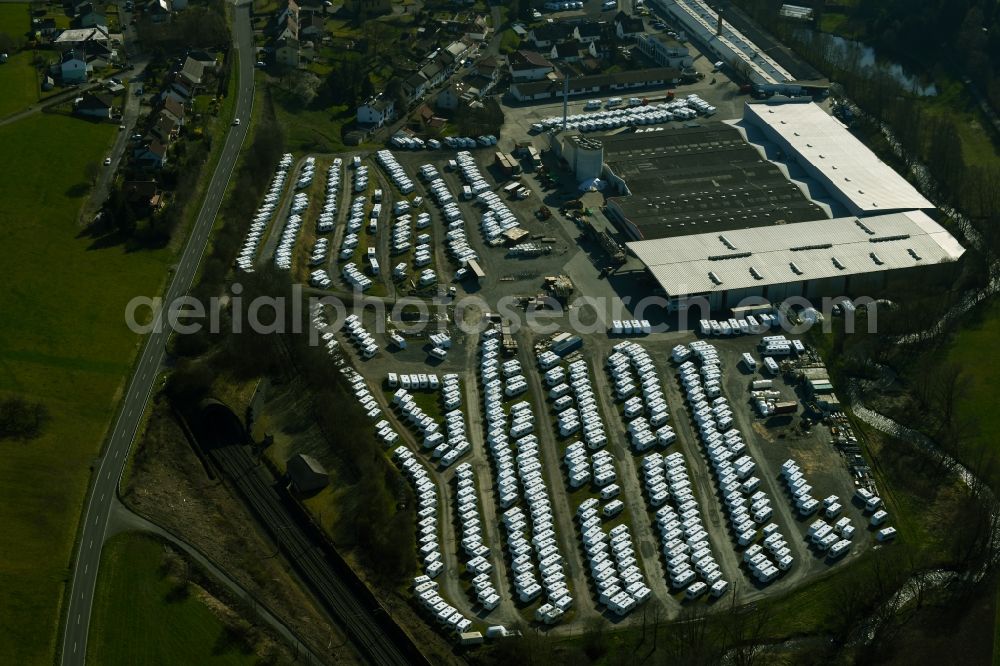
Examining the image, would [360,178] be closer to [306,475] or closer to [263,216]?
[263,216]

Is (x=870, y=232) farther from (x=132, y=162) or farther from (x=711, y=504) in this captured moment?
(x=132, y=162)

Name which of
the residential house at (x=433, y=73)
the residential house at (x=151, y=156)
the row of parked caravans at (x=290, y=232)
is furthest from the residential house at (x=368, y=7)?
the row of parked caravans at (x=290, y=232)

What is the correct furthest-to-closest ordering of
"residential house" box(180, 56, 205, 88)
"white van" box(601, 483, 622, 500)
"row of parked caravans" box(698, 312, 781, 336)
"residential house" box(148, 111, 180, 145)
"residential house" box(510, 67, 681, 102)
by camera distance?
"residential house" box(510, 67, 681, 102) < "residential house" box(180, 56, 205, 88) < "residential house" box(148, 111, 180, 145) < "row of parked caravans" box(698, 312, 781, 336) < "white van" box(601, 483, 622, 500)

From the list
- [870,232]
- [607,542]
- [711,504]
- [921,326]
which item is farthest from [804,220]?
[607,542]

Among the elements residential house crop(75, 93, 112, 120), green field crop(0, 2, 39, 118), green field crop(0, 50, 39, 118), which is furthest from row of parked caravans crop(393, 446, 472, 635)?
green field crop(0, 2, 39, 118)

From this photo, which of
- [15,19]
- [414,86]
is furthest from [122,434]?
[15,19]

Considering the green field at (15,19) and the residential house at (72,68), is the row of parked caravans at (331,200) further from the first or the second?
the green field at (15,19)

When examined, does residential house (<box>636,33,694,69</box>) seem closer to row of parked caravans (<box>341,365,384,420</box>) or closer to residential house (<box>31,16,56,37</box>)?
row of parked caravans (<box>341,365,384,420</box>)
